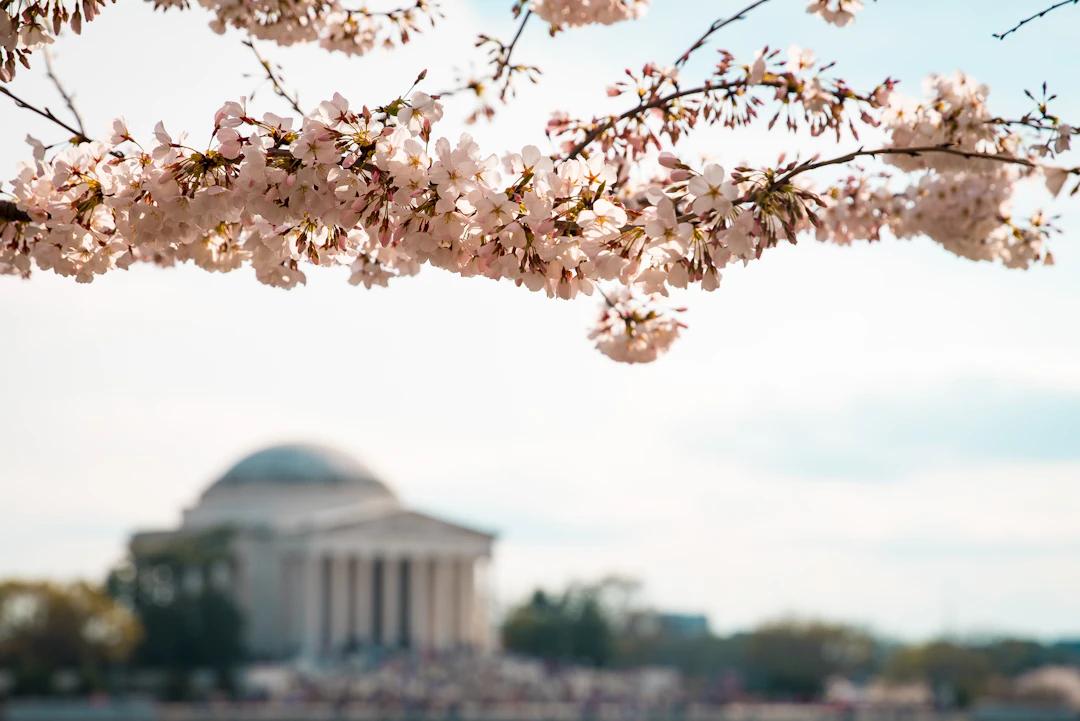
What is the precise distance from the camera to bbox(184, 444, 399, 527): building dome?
135500 mm

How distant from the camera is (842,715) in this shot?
97.0m

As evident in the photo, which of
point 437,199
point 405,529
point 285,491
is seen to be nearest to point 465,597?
point 405,529

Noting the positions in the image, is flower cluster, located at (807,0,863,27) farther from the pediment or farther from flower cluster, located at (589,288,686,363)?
the pediment

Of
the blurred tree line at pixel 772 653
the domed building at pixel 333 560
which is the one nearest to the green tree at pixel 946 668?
the blurred tree line at pixel 772 653

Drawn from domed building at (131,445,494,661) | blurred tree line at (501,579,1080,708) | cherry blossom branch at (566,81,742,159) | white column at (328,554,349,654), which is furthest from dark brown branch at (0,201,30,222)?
white column at (328,554,349,654)

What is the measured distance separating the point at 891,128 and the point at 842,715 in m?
88.2

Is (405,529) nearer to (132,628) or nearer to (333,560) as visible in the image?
(333,560)

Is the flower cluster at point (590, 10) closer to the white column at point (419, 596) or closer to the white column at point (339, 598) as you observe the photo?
the white column at point (339, 598)

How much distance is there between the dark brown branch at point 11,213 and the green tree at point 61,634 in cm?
9043

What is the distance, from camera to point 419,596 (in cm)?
13538

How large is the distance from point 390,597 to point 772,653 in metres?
26.2

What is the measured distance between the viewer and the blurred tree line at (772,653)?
125m

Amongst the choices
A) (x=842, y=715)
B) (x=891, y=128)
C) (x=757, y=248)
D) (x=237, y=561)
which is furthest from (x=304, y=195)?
(x=237, y=561)

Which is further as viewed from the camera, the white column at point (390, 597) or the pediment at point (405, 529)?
the white column at point (390, 597)
